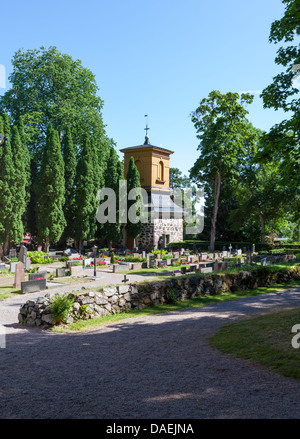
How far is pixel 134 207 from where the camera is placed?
36094 millimetres

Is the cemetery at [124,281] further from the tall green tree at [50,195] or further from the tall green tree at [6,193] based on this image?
the tall green tree at [50,195]

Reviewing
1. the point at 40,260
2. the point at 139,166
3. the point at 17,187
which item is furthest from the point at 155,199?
the point at 40,260

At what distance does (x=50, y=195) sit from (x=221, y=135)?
17605 mm

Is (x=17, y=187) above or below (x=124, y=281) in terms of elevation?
above

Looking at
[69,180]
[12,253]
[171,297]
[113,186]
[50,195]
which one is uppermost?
[69,180]

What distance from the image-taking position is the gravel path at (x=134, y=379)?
14.5 feet

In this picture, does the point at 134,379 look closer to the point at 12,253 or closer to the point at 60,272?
the point at 60,272

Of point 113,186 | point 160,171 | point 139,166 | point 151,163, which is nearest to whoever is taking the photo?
point 113,186

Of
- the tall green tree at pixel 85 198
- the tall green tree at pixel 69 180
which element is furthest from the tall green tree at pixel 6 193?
the tall green tree at pixel 85 198

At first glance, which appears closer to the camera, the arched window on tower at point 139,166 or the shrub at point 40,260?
the shrub at point 40,260

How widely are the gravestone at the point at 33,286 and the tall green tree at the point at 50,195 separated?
15321 millimetres

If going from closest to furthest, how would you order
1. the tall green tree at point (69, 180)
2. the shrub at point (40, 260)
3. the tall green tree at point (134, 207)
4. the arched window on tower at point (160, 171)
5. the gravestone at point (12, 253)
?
the shrub at point (40, 260) < the gravestone at point (12, 253) < the tall green tree at point (69, 180) < the tall green tree at point (134, 207) < the arched window on tower at point (160, 171)

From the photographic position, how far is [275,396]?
4.77 metres

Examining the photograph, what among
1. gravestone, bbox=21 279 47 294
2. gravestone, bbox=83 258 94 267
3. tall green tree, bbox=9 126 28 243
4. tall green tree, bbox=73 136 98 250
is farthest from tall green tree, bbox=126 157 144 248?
gravestone, bbox=21 279 47 294
